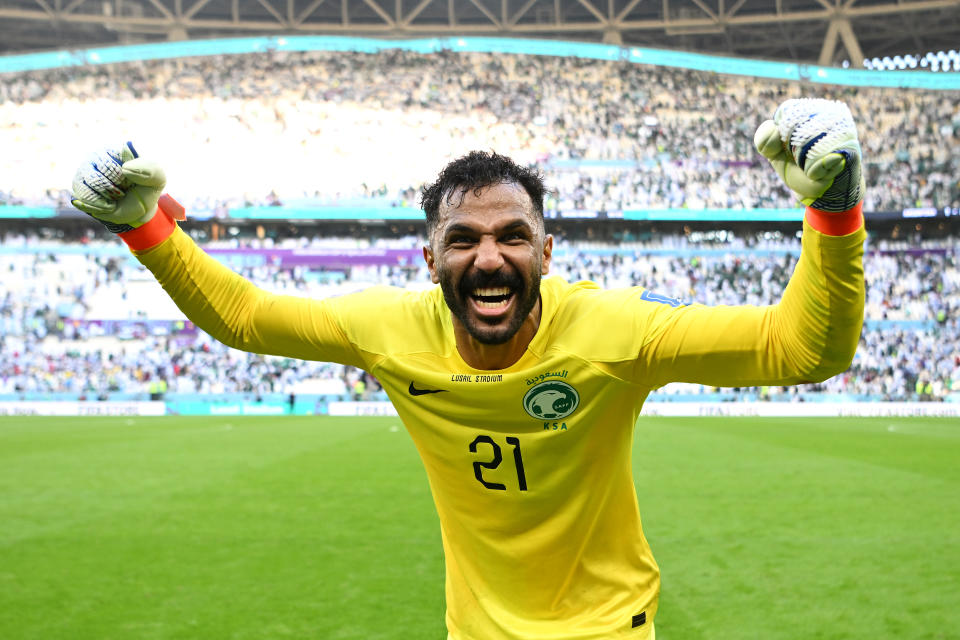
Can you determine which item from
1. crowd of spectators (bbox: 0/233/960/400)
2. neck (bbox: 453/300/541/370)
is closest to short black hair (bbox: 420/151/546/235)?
neck (bbox: 453/300/541/370)

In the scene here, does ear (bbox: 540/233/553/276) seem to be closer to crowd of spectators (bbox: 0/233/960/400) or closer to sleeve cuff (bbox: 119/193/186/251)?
sleeve cuff (bbox: 119/193/186/251)

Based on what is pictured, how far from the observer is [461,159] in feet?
9.30

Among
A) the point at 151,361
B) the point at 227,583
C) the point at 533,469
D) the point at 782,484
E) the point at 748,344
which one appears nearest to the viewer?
the point at 748,344

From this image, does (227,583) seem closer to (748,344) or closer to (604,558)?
(604,558)

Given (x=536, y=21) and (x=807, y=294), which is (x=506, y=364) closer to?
(x=807, y=294)

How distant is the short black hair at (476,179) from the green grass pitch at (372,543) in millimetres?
4482

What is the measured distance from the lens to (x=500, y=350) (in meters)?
2.73

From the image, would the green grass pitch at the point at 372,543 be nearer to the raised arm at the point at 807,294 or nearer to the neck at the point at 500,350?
the neck at the point at 500,350

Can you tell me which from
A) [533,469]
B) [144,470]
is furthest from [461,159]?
[144,470]

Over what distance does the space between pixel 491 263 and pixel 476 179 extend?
13.4 inches

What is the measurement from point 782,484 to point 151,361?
91.8ft

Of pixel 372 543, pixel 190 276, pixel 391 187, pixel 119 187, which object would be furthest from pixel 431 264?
pixel 391 187

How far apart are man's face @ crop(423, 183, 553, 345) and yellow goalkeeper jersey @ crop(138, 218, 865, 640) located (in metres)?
0.19

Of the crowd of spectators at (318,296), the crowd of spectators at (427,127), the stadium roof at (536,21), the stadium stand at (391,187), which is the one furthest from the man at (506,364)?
the stadium roof at (536,21)
